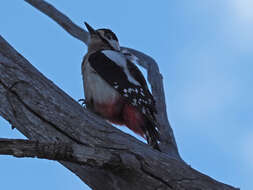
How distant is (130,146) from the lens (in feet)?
10.2

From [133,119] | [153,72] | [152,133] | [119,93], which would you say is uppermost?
[153,72]

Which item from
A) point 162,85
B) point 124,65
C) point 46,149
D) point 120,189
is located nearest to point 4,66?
point 46,149

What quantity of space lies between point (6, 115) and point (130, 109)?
1.36 meters

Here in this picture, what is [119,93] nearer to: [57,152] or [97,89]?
[97,89]

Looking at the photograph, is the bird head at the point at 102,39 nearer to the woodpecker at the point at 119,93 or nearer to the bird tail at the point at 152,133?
the woodpecker at the point at 119,93

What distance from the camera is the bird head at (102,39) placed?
5617mm

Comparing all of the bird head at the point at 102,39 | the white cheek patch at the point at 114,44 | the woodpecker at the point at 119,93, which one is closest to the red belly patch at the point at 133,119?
the woodpecker at the point at 119,93

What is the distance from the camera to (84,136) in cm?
316

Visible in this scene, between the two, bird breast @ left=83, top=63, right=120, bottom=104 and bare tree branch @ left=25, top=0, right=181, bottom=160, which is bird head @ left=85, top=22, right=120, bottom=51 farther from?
bird breast @ left=83, top=63, right=120, bottom=104

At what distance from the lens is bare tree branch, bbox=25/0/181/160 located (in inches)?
170

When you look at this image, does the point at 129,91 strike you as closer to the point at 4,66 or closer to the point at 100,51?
the point at 100,51

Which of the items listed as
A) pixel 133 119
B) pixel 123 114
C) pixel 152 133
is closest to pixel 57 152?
pixel 152 133

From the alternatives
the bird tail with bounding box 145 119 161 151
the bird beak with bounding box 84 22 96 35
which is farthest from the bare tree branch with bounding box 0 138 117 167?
the bird beak with bounding box 84 22 96 35

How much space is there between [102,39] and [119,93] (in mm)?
1410
